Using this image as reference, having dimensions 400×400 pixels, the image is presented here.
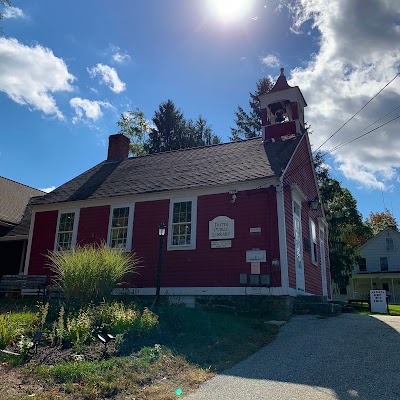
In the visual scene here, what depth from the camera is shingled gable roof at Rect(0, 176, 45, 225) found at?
21.1m

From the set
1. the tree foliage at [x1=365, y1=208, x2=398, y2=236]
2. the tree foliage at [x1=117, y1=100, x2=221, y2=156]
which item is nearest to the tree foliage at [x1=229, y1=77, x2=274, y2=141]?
the tree foliage at [x1=117, y1=100, x2=221, y2=156]

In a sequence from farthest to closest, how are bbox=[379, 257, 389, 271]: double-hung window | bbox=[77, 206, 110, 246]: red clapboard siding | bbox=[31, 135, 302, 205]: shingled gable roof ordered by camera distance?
bbox=[379, 257, 389, 271]: double-hung window → bbox=[77, 206, 110, 246]: red clapboard siding → bbox=[31, 135, 302, 205]: shingled gable roof

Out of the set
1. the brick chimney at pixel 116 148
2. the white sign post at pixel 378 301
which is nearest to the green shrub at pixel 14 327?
the brick chimney at pixel 116 148

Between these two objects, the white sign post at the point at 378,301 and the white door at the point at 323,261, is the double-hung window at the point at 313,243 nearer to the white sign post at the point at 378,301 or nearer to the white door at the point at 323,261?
the white door at the point at 323,261

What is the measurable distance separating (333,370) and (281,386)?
1.10 metres

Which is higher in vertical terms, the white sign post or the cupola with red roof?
the cupola with red roof

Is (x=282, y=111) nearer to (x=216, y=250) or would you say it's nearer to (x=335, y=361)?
(x=216, y=250)

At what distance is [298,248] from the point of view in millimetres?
14062

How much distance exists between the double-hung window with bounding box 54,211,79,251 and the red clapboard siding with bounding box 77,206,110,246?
29cm

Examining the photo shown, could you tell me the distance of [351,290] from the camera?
41406 millimetres

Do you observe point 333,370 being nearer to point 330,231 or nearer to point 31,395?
point 31,395

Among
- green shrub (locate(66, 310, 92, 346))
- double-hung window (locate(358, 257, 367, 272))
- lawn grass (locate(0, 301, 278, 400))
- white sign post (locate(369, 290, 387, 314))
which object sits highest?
double-hung window (locate(358, 257, 367, 272))

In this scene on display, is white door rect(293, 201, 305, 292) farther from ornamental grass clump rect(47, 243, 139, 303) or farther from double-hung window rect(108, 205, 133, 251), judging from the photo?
ornamental grass clump rect(47, 243, 139, 303)

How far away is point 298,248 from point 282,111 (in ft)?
21.7
